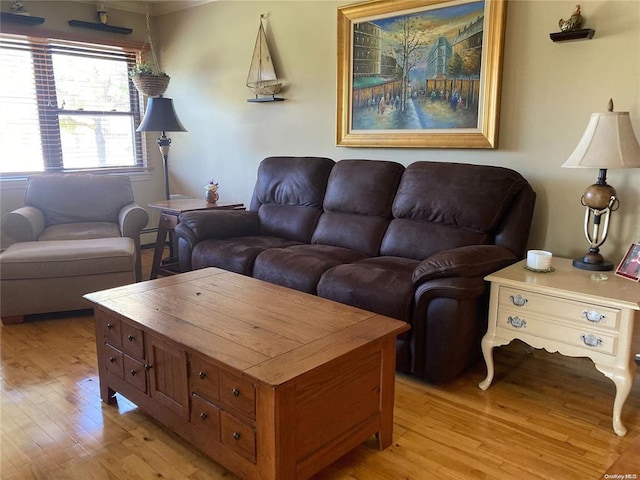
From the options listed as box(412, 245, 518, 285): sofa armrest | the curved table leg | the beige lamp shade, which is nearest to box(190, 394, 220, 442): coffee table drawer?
box(412, 245, 518, 285): sofa armrest

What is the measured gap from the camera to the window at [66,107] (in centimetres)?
418

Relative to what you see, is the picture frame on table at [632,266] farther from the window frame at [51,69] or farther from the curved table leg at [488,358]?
the window frame at [51,69]

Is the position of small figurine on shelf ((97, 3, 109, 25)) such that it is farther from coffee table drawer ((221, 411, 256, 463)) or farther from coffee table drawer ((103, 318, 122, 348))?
coffee table drawer ((221, 411, 256, 463))

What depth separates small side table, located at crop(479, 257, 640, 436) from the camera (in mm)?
1899

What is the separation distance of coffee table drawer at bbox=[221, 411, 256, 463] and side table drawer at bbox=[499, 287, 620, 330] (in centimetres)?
128

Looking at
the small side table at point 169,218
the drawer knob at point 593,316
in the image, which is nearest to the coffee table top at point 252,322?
the drawer knob at point 593,316

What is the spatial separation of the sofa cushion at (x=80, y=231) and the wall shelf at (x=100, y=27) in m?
1.88

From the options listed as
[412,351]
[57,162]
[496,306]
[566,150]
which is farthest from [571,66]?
[57,162]

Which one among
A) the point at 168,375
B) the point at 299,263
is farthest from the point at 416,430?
the point at 299,263

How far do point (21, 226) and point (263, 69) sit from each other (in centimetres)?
212

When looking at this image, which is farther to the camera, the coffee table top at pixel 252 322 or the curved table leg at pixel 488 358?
the curved table leg at pixel 488 358

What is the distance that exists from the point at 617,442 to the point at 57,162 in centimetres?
462

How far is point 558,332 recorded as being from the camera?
206cm

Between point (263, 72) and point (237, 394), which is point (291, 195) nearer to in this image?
point (263, 72)
